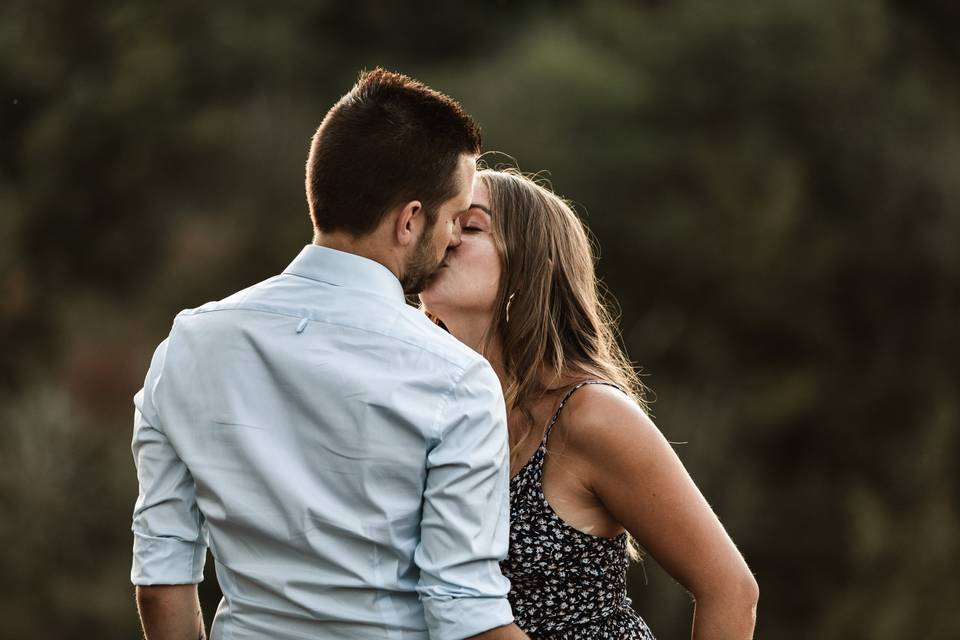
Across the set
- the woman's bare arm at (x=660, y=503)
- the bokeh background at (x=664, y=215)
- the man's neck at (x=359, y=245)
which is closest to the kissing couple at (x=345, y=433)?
the man's neck at (x=359, y=245)

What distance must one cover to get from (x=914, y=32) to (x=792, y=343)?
4035 millimetres

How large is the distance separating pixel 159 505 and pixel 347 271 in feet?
1.45

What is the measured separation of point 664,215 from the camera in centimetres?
1122

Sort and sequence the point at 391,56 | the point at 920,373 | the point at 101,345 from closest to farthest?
1. the point at 101,345
2. the point at 920,373
3. the point at 391,56

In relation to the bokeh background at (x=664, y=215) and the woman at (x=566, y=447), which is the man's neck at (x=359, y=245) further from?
the bokeh background at (x=664, y=215)

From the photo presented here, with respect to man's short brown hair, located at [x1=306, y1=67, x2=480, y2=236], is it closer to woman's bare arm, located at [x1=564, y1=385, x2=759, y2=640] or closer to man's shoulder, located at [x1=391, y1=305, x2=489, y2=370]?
man's shoulder, located at [x1=391, y1=305, x2=489, y2=370]

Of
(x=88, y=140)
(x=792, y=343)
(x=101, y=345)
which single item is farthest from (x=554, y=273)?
(x=88, y=140)

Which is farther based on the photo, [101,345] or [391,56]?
[391,56]

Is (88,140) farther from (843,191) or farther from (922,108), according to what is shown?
(922,108)

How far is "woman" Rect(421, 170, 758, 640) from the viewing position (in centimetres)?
198

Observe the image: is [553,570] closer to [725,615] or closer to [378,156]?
[725,615]

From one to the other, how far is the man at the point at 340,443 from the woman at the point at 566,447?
0.41 m

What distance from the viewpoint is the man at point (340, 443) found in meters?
1.53

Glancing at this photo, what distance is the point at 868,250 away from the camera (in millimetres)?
11016
